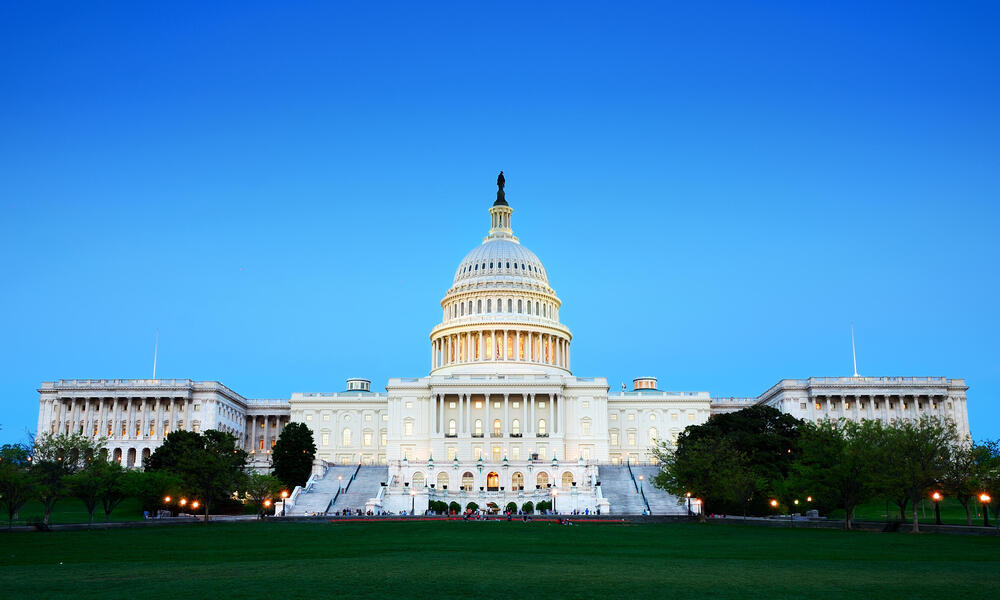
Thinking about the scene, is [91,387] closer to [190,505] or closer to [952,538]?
[190,505]

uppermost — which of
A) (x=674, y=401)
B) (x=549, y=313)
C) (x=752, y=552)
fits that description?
(x=549, y=313)

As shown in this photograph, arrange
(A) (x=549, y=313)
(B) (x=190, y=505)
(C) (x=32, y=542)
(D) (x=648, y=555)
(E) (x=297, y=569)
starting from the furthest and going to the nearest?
(A) (x=549, y=313) → (B) (x=190, y=505) → (C) (x=32, y=542) → (D) (x=648, y=555) → (E) (x=297, y=569)

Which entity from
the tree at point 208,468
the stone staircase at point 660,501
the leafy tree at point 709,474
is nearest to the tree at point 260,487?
the tree at point 208,468

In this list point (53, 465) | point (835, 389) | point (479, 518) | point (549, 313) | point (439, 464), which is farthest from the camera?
point (549, 313)

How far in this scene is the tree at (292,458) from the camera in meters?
103

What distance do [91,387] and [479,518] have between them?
258 ft

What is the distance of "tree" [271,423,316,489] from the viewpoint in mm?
102750

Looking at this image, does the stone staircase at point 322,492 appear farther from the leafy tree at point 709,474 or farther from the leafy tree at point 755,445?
the leafy tree at point 755,445

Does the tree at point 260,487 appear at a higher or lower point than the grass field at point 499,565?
higher

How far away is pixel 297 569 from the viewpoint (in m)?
29.8

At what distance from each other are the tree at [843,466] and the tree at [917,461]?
1444mm

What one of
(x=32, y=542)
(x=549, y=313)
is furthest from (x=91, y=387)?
(x=32, y=542)

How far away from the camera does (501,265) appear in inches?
5669

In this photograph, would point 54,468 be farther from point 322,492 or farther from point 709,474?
point 709,474
